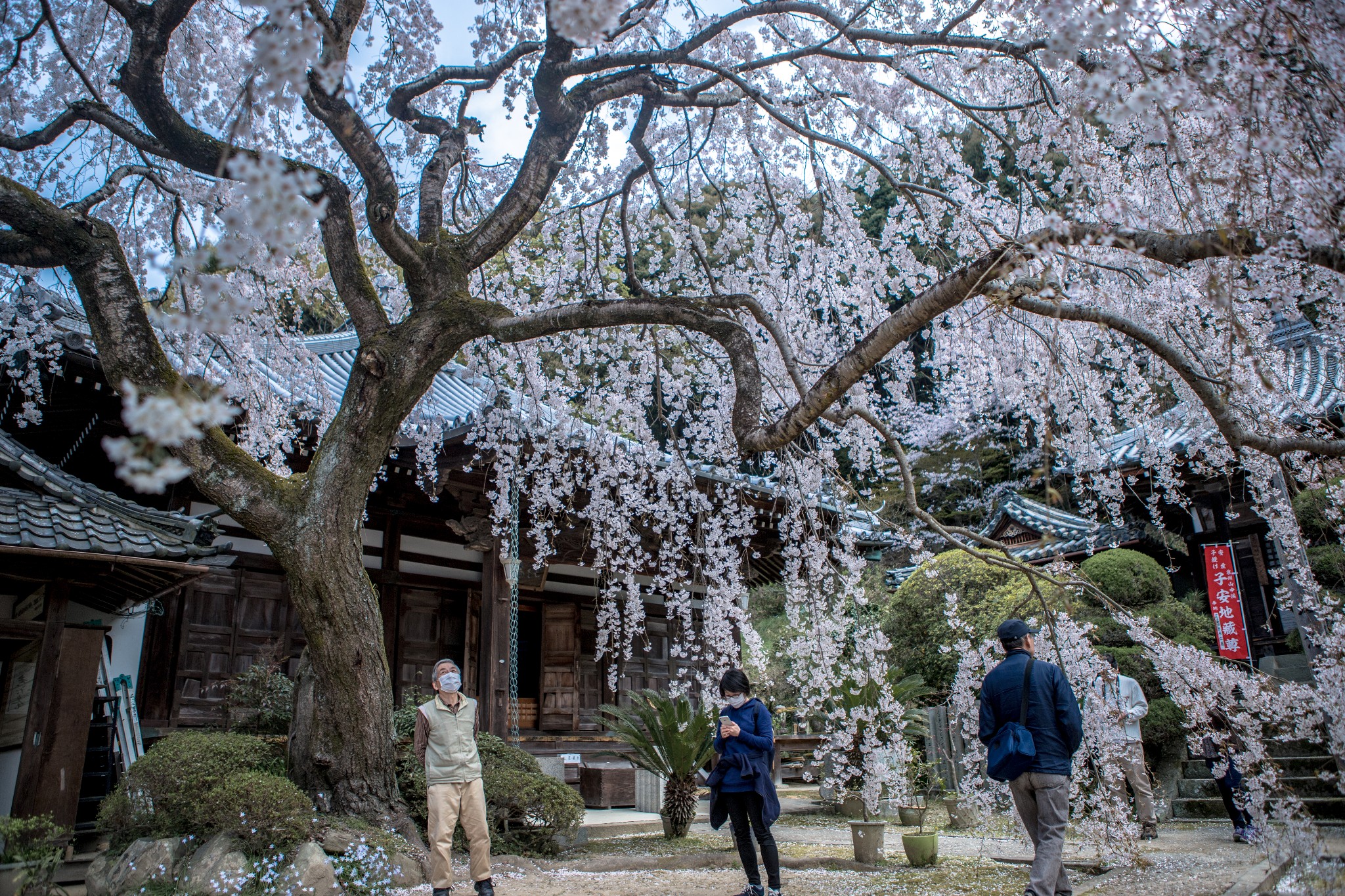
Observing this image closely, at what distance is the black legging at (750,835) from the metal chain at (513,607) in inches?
173

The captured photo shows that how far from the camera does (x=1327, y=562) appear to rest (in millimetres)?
9102

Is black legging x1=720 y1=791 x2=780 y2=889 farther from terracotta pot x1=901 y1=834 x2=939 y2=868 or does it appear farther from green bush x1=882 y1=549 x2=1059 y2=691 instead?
green bush x1=882 y1=549 x2=1059 y2=691

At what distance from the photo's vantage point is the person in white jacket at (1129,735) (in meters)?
5.65

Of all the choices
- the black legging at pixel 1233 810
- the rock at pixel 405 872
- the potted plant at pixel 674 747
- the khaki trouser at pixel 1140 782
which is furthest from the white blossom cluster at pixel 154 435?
the black legging at pixel 1233 810

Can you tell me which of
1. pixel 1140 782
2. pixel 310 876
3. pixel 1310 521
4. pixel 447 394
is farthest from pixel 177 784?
pixel 1310 521

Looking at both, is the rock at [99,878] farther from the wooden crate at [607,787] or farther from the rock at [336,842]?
the wooden crate at [607,787]

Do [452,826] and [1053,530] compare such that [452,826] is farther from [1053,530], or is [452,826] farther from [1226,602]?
[1226,602]

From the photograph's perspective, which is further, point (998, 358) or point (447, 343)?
point (998, 358)

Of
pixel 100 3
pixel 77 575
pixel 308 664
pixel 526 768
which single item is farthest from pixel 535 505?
pixel 100 3

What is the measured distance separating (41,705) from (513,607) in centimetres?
438

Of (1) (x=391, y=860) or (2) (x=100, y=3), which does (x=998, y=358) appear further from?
(2) (x=100, y=3)

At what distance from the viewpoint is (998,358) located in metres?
7.06

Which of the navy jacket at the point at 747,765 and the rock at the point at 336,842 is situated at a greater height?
the navy jacket at the point at 747,765

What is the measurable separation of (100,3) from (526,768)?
24.8 feet
